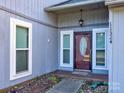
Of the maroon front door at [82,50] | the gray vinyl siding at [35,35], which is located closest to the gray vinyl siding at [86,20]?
the maroon front door at [82,50]

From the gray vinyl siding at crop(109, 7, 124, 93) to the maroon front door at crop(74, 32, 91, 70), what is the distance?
3033 millimetres

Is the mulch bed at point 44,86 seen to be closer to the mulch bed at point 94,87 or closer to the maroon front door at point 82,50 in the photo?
the mulch bed at point 94,87

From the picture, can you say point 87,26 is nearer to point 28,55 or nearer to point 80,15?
point 80,15

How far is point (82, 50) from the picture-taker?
7.20m

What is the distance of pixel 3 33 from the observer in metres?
4.20

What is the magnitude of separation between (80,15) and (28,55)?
3.63 m

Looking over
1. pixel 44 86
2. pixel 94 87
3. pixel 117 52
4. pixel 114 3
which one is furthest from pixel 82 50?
pixel 114 3

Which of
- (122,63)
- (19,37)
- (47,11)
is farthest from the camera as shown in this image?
(47,11)

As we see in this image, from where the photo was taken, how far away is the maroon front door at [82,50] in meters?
7.01

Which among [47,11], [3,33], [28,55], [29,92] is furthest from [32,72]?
[47,11]

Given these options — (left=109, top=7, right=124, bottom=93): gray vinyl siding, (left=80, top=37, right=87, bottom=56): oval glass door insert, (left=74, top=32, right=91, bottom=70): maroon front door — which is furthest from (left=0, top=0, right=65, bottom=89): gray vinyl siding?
(left=109, top=7, right=124, bottom=93): gray vinyl siding

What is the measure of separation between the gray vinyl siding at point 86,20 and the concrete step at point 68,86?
180cm

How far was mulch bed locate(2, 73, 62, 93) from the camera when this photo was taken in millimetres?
4418

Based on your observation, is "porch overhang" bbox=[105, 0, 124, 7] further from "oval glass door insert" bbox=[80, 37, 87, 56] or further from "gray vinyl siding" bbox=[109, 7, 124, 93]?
"oval glass door insert" bbox=[80, 37, 87, 56]
